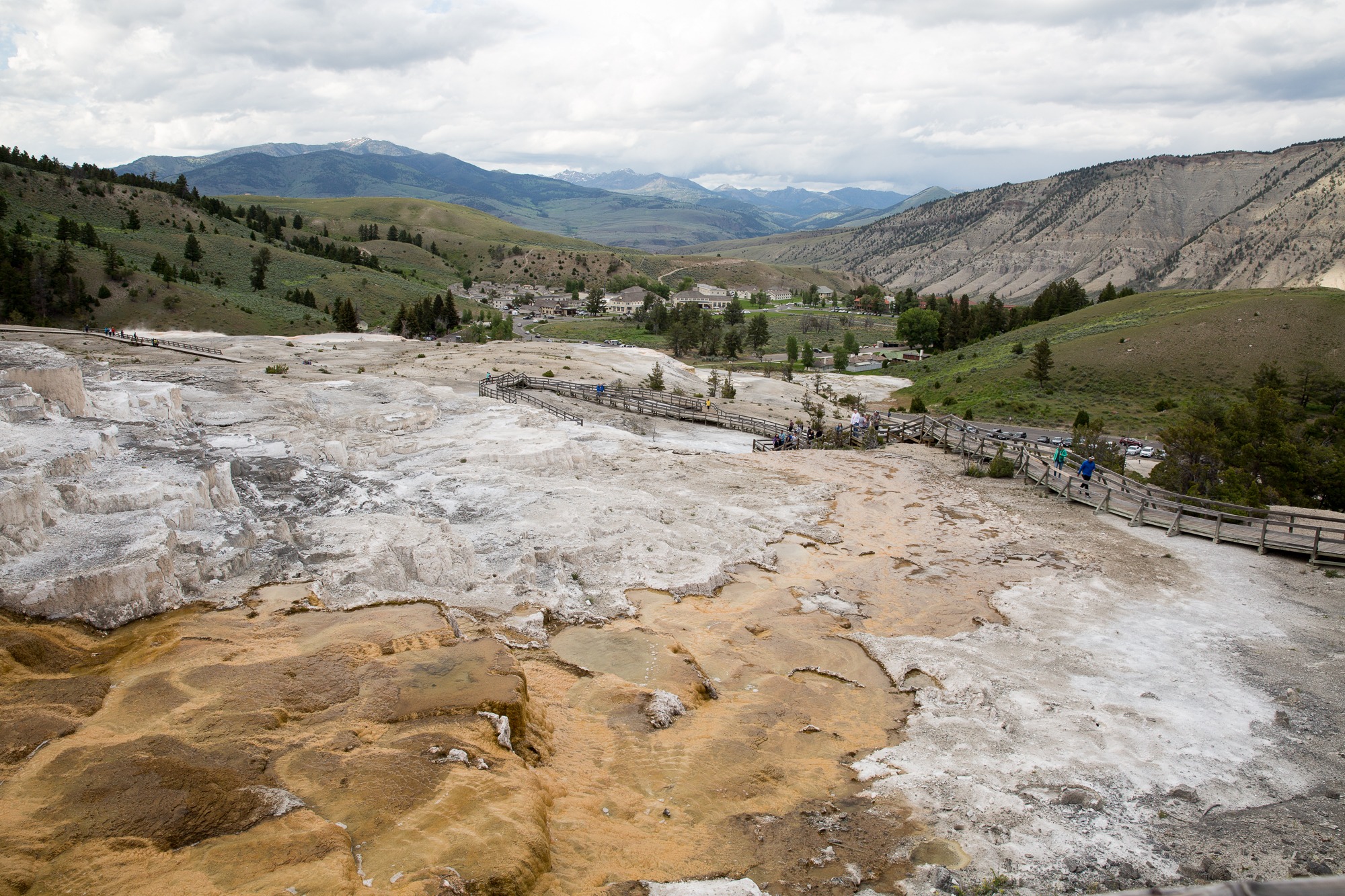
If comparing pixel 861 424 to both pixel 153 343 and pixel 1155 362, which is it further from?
pixel 1155 362

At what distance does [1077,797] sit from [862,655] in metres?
4.89

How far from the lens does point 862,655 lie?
13625 mm

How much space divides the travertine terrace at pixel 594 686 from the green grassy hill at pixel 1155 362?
141ft

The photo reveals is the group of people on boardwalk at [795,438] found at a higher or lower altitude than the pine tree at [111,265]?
lower

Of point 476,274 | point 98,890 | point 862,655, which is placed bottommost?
point 862,655

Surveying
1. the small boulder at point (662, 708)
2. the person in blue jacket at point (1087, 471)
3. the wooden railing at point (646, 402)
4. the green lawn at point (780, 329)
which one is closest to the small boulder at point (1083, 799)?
the small boulder at point (662, 708)

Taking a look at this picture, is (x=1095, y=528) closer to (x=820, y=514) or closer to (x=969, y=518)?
(x=969, y=518)

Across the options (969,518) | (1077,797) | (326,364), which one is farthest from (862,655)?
(326,364)

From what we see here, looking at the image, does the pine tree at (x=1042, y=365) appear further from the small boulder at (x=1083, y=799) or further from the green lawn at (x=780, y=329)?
the small boulder at (x=1083, y=799)

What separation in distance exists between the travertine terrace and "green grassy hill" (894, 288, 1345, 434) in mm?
43113

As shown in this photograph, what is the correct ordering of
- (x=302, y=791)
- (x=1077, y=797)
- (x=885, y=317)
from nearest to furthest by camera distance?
(x=302, y=791)
(x=1077, y=797)
(x=885, y=317)

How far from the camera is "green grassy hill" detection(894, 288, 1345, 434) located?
194 feet

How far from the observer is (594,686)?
11.6 m

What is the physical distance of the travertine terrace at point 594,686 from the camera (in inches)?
290
